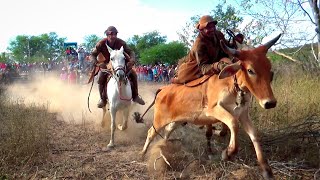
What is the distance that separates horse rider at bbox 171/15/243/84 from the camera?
6535mm

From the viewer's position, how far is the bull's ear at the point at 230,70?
A: 207 inches

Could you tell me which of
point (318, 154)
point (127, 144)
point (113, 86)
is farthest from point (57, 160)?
point (318, 154)

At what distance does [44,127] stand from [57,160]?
1155 millimetres

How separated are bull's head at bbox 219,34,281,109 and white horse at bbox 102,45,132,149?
354 cm

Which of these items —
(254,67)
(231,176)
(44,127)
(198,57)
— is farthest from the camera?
(44,127)

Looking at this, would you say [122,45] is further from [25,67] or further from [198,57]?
[25,67]

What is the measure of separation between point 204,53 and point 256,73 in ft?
5.97

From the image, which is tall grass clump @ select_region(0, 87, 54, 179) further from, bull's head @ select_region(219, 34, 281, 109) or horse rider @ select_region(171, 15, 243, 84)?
bull's head @ select_region(219, 34, 281, 109)

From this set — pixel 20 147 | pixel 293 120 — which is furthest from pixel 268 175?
pixel 20 147

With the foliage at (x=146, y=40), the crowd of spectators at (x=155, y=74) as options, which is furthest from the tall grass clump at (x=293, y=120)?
the foliage at (x=146, y=40)

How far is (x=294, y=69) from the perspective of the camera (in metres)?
13.5

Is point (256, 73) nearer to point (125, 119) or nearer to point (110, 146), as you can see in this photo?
point (110, 146)

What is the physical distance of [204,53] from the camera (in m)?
6.62

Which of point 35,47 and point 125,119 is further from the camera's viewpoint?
point 35,47
